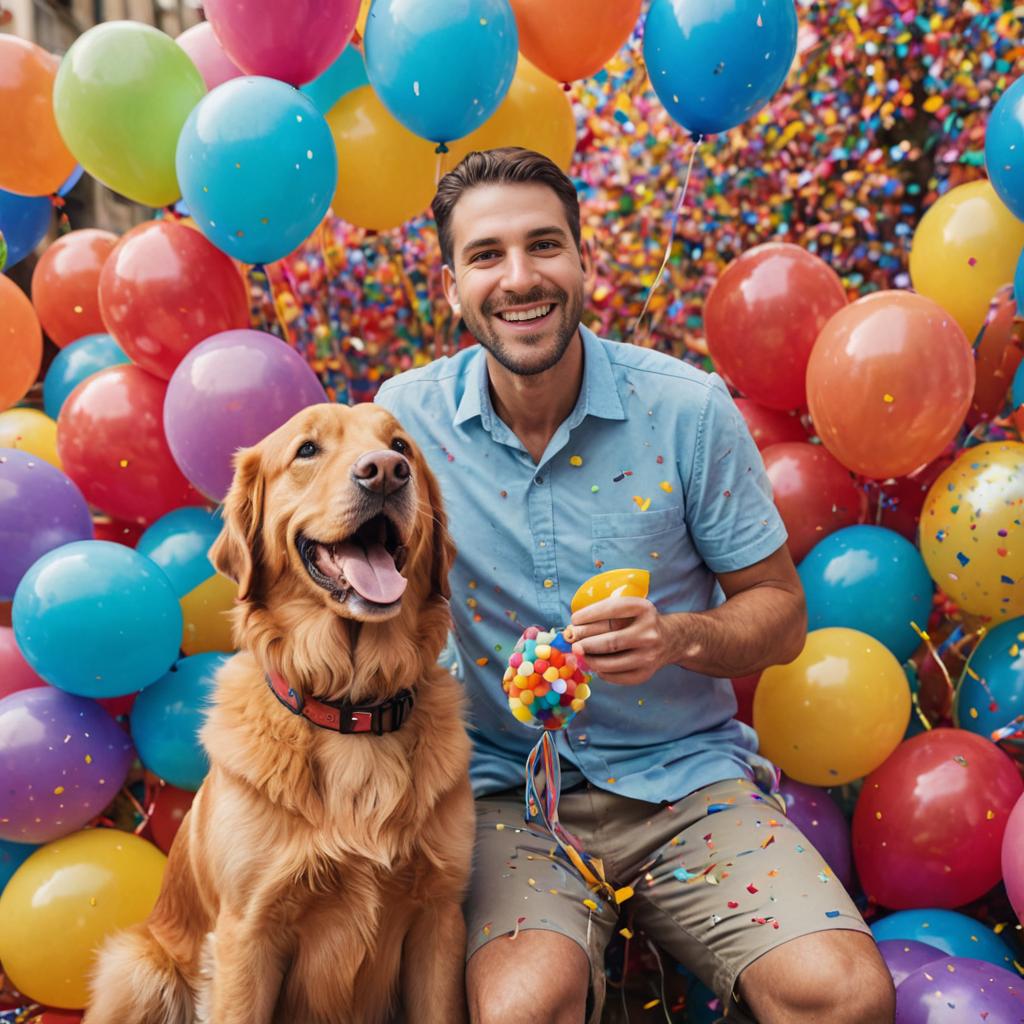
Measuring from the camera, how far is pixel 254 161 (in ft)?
8.38

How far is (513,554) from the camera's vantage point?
2.50 m

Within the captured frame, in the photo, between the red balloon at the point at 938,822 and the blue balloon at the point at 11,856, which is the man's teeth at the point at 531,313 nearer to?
the red balloon at the point at 938,822

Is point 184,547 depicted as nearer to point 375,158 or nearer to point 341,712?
point 341,712

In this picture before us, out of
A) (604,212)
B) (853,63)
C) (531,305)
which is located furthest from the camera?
(604,212)

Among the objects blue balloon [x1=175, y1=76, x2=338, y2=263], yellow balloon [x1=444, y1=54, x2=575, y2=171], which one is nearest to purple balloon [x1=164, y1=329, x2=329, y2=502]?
blue balloon [x1=175, y1=76, x2=338, y2=263]

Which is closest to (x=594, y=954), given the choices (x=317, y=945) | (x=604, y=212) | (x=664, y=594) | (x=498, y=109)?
(x=317, y=945)

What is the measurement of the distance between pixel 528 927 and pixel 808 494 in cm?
160

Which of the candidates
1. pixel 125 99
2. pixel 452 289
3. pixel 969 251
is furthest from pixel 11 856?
pixel 969 251

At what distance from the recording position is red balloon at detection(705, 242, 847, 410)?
10.3 feet

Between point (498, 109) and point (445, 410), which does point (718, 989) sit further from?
point (498, 109)

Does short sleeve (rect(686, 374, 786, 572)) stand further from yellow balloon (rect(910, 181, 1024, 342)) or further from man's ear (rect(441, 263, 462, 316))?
yellow balloon (rect(910, 181, 1024, 342))

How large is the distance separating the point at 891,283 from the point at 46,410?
3252 mm

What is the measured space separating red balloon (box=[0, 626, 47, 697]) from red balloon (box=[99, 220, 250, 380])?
857 mm

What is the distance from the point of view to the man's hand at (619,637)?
1957 mm
